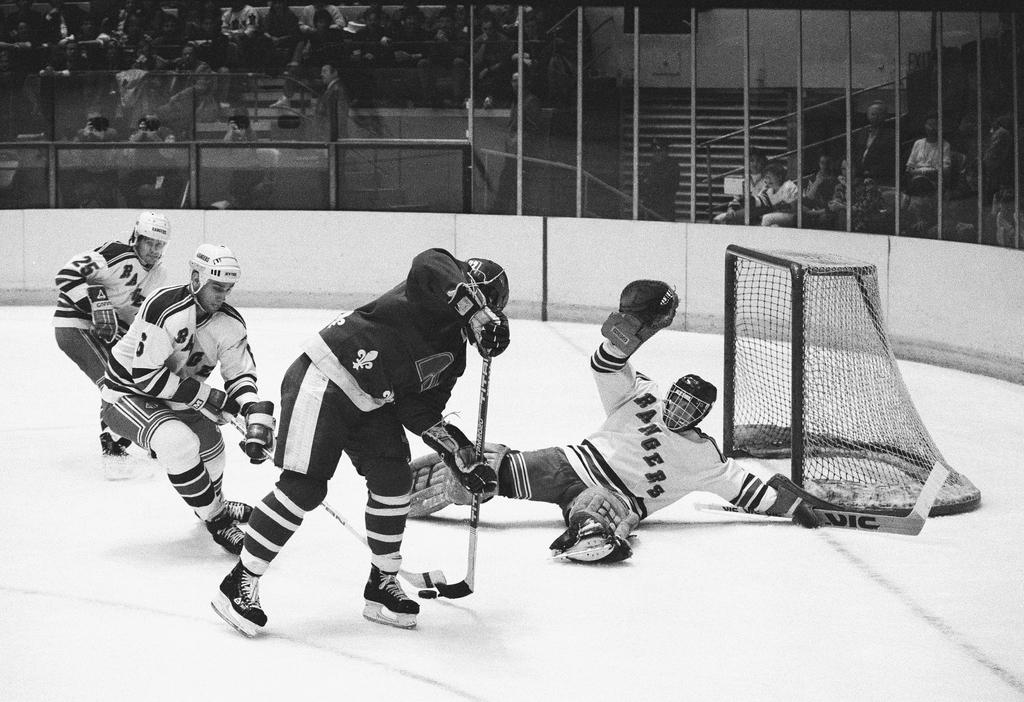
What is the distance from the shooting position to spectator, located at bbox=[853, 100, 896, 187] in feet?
28.5

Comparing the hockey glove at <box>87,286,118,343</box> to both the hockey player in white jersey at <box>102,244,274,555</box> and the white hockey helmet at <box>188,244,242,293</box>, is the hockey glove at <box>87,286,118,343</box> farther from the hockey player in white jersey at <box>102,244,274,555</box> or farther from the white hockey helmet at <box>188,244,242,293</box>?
the white hockey helmet at <box>188,244,242,293</box>

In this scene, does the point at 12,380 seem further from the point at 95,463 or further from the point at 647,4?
the point at 647,4

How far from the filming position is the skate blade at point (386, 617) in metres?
3.84

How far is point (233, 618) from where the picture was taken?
12.2 ft

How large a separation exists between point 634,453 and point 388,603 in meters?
1.22

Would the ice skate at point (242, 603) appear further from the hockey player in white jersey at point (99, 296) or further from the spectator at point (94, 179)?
the spectator at point (94, 179)

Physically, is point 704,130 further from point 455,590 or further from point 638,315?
point 455,590

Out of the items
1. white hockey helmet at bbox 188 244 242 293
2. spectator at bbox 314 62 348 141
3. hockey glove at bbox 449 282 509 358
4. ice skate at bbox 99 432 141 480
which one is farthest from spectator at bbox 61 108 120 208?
hockey glove at bbox 449 282 509 358

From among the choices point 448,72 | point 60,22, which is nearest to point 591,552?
point 448,72

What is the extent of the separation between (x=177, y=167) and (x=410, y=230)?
6.22 feet

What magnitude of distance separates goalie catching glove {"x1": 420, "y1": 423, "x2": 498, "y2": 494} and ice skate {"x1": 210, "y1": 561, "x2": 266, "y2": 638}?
59 centimetres

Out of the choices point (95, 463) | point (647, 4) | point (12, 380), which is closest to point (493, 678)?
point (95, 463)

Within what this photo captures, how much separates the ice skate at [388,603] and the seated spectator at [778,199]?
614 cm

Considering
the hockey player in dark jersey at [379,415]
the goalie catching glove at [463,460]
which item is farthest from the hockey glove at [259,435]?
the goalie catching glove at [463,460]
